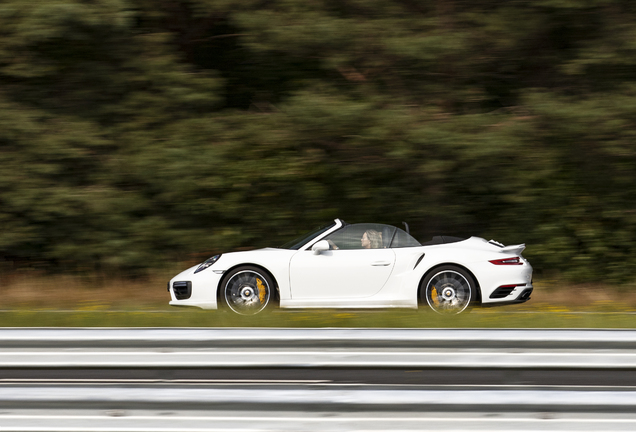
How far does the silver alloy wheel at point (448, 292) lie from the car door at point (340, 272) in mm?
510

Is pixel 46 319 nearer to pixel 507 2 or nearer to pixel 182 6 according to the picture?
pixel 182 6

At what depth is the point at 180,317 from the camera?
741 cm

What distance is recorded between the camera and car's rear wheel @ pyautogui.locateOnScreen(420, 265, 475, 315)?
26.0ft

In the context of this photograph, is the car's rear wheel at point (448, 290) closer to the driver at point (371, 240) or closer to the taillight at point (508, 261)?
the taillight at point (508, 261)

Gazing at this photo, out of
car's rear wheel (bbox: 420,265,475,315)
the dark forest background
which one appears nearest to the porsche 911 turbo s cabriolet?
car's rear wheel (bbox: 420,265,475,315)

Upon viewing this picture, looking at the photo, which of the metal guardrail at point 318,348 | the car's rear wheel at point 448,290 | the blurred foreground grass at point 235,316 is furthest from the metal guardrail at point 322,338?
the car's rear wheel at point 448,290

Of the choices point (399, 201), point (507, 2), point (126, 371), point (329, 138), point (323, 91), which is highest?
point (507, 2)

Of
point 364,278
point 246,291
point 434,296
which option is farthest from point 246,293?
point 434,296

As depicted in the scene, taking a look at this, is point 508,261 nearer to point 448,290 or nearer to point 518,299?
point 518,299

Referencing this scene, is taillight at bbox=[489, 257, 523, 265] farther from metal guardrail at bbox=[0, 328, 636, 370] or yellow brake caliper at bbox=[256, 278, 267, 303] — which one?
metal guardrail at bbox=[0, 328, 636, 370]

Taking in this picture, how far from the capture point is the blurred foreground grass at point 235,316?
23.0 feet

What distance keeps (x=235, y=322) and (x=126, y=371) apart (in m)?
1.64

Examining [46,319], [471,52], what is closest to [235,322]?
[46,319]

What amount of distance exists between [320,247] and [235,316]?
1.30 meters
